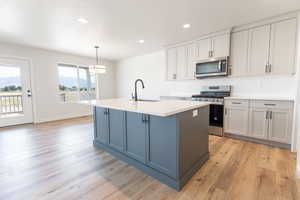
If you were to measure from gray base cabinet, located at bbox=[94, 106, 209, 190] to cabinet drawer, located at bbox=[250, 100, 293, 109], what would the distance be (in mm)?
1406

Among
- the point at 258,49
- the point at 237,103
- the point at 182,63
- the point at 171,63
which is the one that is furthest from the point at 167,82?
the point at 258,49

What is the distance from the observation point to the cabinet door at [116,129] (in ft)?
7.36

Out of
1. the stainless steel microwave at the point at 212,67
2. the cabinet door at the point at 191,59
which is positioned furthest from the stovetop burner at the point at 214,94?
the cabinet door at the point at 191,59

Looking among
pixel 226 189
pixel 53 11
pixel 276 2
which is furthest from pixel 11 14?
pixel 276 2

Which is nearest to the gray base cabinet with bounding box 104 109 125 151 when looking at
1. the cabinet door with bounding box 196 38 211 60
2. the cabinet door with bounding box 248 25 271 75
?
the cabinet door with bounding box 196 38 211 60

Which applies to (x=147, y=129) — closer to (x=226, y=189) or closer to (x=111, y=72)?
(x=226, y=189)

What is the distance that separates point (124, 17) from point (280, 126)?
3.59m

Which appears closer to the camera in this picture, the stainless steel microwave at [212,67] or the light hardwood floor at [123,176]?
the light hardwood floor at [123,176]

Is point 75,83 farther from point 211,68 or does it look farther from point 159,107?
point 159,107

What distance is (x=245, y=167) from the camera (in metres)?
2.06

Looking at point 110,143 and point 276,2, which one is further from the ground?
point 276,2

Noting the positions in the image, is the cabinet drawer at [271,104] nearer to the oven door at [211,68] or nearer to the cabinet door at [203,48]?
the oven door at [211,68]

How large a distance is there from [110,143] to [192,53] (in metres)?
3.14

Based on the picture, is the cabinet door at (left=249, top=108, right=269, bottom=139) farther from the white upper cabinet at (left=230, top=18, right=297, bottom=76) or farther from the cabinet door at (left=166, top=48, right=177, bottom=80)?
the cabinet door at (left=166, top=48, right=177, bottom=80)
